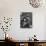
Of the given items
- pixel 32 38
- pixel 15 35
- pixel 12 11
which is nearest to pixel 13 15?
pixel 12 11

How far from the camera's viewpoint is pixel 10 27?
14.0 feet

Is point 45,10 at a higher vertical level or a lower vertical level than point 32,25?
higher

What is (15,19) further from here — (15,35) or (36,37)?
(36,37)

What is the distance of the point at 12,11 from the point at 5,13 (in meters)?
0.25

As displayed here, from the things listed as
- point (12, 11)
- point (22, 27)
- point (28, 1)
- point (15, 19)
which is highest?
point (28, 1)

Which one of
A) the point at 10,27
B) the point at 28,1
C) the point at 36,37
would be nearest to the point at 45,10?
the point at 28,1

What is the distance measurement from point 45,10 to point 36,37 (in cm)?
97

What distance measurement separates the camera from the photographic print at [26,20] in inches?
169

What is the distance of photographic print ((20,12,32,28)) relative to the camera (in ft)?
14.1

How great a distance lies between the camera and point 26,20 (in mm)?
4324

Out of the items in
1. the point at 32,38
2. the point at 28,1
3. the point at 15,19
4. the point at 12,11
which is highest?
the point at 28,1

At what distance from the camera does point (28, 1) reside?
4.31 m

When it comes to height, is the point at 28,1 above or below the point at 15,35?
above

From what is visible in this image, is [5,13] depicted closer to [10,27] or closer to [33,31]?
[10,27]
